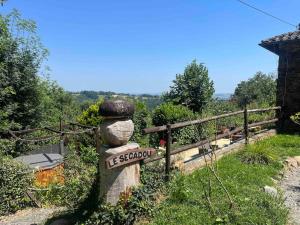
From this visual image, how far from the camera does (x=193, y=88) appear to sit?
61.6 feet

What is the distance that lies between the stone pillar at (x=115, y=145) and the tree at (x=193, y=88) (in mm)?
13350

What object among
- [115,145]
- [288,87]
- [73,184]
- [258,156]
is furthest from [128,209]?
[288,87]

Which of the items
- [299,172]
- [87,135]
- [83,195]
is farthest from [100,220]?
[87,135]

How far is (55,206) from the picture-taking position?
24.9 ft

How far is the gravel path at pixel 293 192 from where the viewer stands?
5377 mm

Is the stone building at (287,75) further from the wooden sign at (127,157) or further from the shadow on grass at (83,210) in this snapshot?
the shadow on grass at (83,210)

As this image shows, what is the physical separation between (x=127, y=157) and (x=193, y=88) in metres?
14.0

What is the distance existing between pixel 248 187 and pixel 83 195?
277 centimetres

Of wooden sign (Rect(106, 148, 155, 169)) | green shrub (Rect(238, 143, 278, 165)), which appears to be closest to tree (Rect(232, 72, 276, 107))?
green shrub (Rect(238, 143, 278, 165))

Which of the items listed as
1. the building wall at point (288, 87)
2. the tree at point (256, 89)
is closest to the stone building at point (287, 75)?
the building wall at point (288, 87)

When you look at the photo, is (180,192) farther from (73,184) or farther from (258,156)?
(258,156)

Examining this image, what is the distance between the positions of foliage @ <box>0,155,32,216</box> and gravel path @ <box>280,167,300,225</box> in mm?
5239

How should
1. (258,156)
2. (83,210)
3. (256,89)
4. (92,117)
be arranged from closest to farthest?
(83,210) → (258,156) → (92,117) → (256,89)

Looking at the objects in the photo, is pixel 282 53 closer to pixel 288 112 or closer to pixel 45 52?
pixel 288 112
